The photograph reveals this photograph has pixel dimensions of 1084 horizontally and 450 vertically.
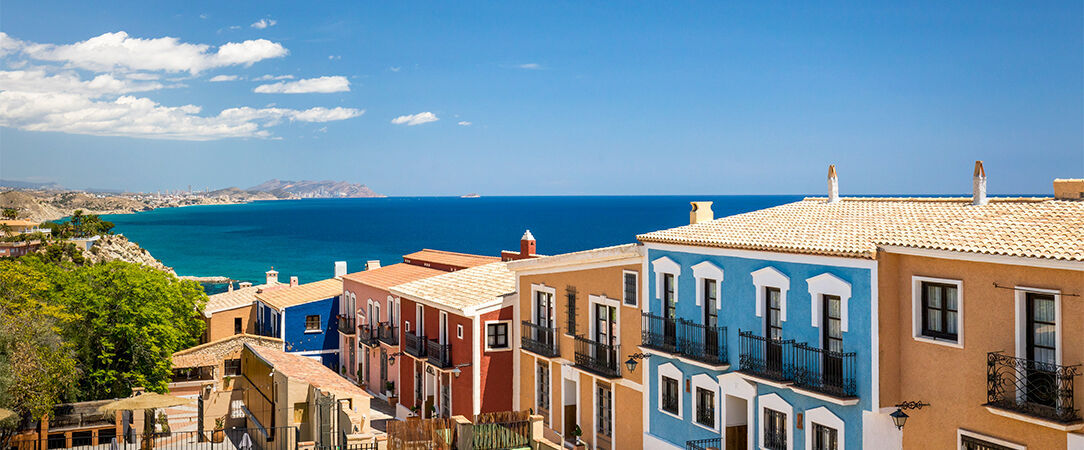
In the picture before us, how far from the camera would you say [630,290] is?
76.9ft

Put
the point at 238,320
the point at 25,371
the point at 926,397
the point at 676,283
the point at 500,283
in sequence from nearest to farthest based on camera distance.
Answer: the point at 926,397, the point at 676,283, the point at 25,371, the point at 500,283, the point at 238,320

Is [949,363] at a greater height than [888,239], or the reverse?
[888,239]

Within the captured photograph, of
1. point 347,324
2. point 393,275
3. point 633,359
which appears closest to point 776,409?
point 633,359

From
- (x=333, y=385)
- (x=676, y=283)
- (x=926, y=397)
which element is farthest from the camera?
(x=333, y=385)

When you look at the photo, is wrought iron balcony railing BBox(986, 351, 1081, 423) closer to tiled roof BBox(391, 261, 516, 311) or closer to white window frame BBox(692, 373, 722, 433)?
white window frame BBox(692, 373, 722, 433)

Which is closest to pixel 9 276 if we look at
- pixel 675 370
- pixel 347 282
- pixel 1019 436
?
pixel 347 282

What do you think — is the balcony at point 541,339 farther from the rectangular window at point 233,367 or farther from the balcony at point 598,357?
the rectangular window at point 233,367

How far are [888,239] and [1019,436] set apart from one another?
4.17 m

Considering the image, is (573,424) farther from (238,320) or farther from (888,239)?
(238,320)

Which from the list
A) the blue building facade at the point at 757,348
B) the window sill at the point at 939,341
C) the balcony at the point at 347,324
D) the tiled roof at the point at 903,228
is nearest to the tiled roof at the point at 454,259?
the balcony at the point at 347,324

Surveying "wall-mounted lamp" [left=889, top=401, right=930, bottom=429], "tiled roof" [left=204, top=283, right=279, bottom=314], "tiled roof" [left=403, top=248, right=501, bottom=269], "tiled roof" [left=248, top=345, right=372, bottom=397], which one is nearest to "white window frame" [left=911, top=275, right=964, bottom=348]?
"wall-mounted lamp" [left=889, top=401, right=930, bottom=429]

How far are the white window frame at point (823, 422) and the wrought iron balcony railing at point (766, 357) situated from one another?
0.86 metres

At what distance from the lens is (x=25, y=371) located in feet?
84.7

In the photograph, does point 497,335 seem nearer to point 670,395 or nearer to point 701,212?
point 670,395
